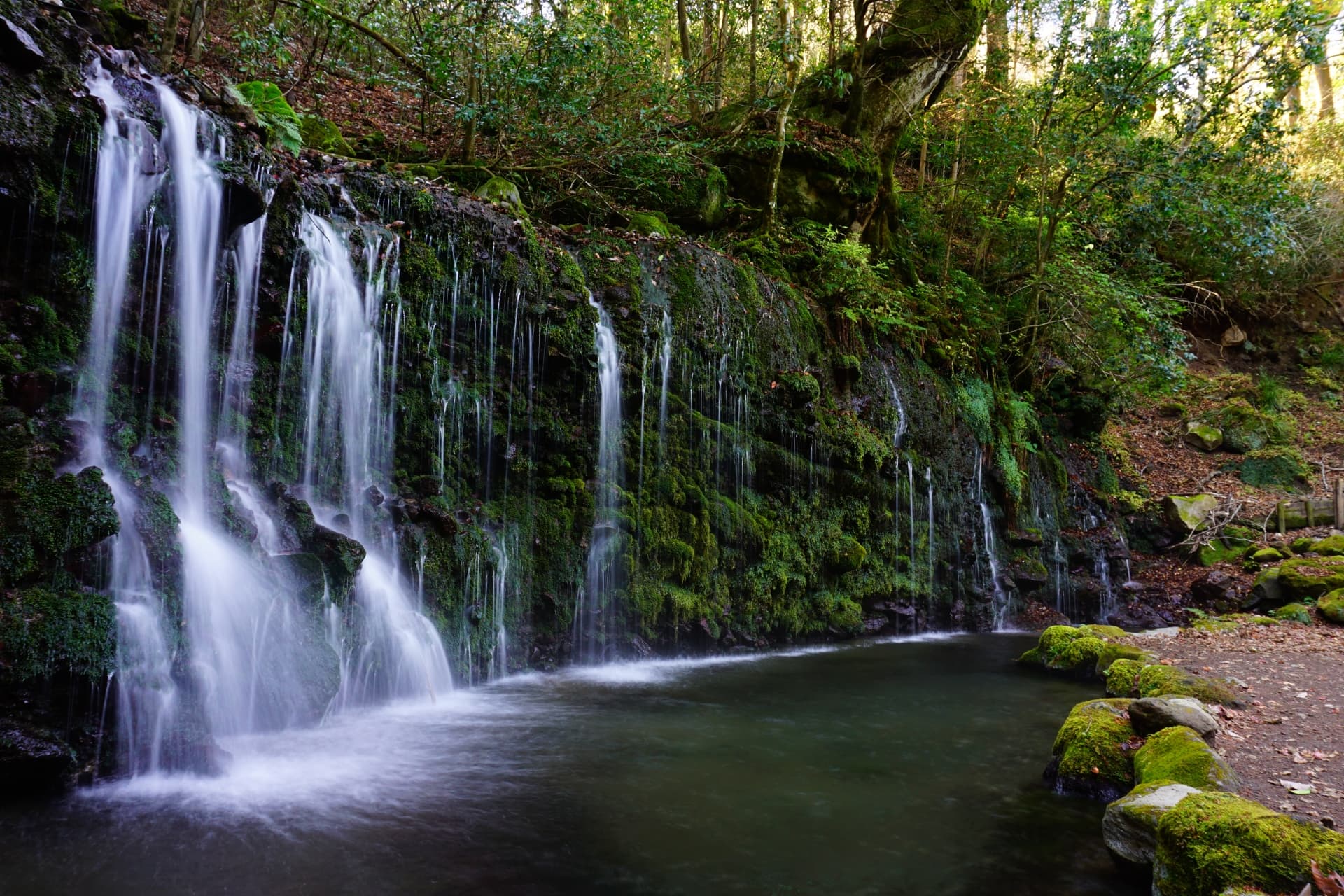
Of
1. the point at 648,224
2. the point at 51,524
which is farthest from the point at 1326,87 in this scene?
the point at 51,524

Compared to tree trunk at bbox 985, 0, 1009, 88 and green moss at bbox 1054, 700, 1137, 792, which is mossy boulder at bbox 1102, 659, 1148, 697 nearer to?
green moss at bbox 1054, 700, 1137, 792

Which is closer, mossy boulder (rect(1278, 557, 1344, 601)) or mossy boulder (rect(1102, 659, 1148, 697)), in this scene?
mossy boulder (rect(1102, 659, 1148, 697))

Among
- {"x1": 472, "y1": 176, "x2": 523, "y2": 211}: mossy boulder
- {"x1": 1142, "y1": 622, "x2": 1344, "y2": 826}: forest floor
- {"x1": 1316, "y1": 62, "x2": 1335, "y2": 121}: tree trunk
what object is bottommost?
{"x1": 1142, "y1": 622, "x2": 1344, "y2": 826}: forest floor

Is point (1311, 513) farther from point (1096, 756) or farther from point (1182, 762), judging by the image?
point (1182, 762)

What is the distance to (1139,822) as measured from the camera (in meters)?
3.93

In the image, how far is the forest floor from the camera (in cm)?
439

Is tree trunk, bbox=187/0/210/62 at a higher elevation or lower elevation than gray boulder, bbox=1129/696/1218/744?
higher

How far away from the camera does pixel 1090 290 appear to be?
15.4 metres

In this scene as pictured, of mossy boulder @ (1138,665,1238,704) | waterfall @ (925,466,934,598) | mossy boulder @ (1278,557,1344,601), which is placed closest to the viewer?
mossy boulder @ (1138,665,1238,704)

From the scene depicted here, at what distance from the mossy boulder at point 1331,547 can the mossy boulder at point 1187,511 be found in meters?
2.03

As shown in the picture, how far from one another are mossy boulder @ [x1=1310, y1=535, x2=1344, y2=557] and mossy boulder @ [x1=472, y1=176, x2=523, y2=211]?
14775mm

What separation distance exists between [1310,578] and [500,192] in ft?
43.8

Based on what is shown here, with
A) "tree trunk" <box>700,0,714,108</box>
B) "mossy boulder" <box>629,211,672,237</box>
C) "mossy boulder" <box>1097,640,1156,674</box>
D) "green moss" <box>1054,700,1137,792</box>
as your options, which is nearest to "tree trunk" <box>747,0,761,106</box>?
"tree trunk" <box>700,0,714,108</box>

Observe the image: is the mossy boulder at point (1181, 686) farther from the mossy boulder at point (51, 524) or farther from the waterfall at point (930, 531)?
the mossy boulder at point (51, 524)
